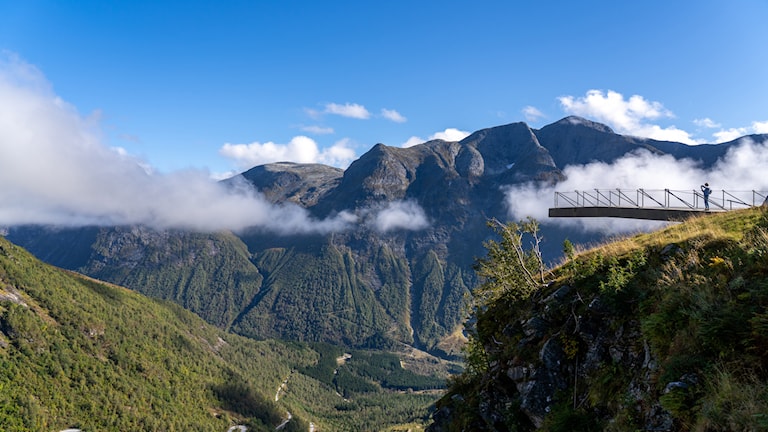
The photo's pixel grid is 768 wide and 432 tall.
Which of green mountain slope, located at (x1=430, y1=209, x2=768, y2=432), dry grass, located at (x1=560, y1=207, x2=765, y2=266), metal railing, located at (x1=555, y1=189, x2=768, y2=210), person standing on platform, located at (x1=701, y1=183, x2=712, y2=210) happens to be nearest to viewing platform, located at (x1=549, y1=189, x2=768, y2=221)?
metal railing, located at (x1=555, y1=189, x2=768, y2=210)

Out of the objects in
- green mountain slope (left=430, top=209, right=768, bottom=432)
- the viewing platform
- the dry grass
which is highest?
the viewing platform

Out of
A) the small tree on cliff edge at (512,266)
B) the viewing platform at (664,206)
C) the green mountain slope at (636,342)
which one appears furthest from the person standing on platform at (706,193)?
the small tree on cliff edge at (512,266)

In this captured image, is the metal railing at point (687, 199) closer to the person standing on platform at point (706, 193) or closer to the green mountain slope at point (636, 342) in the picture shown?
the person standing on platform at point (706, 193)

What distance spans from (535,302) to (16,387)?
250m

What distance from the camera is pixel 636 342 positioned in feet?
50.0

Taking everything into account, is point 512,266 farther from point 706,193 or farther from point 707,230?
point 706,193

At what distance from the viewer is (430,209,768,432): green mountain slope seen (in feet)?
34.7

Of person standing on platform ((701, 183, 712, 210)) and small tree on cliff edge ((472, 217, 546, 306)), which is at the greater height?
person standing on platform ((701, 183, 712, 210))

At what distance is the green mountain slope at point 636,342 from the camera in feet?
34.7

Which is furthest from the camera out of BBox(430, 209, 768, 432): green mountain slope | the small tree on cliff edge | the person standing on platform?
the person standing on platform

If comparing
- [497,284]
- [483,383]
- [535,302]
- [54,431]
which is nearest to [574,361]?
[535,302]

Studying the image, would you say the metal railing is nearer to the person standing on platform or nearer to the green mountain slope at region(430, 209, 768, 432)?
the person standing on platform

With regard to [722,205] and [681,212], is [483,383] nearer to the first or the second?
[681,212]

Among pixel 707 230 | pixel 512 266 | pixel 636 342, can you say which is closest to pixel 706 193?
pixel 707 230
